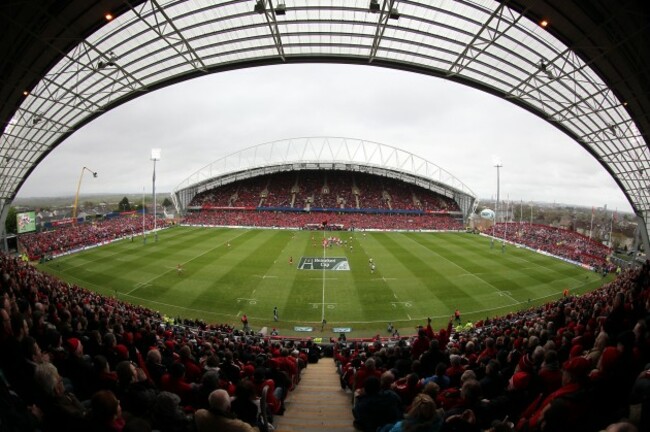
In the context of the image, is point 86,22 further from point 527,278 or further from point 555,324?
point 527,278

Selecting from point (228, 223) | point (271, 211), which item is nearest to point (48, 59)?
point (228, 223)

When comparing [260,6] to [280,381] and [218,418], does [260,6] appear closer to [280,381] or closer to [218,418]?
[280,381]

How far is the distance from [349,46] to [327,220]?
50.7 meters

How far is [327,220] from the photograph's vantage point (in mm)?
69312

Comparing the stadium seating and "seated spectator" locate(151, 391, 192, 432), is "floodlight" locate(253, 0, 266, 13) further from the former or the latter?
"seated spectator" locate(151, 391, 192, 432)

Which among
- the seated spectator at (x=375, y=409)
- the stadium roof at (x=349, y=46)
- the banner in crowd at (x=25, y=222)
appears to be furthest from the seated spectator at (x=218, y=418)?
the banner in crowd at (x=25, y=222)

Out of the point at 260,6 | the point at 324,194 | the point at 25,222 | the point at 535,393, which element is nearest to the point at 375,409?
the point at 535,393

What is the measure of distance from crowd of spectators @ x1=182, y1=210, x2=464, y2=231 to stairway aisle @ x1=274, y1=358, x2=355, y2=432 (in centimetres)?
5479

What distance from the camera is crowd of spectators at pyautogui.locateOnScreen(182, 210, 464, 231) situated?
219ft

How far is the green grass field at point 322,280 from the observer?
2277 cm

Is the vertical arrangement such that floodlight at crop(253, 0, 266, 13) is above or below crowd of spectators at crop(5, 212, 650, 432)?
above

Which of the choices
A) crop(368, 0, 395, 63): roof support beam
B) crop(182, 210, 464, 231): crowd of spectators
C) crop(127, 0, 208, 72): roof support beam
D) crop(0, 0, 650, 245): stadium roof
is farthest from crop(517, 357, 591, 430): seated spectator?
crop(182, 210, 464, 231): crowd of spectators

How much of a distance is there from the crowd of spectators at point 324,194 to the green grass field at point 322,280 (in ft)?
96.4

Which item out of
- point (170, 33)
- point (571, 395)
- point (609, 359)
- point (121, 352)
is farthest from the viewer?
point (170, 33)
